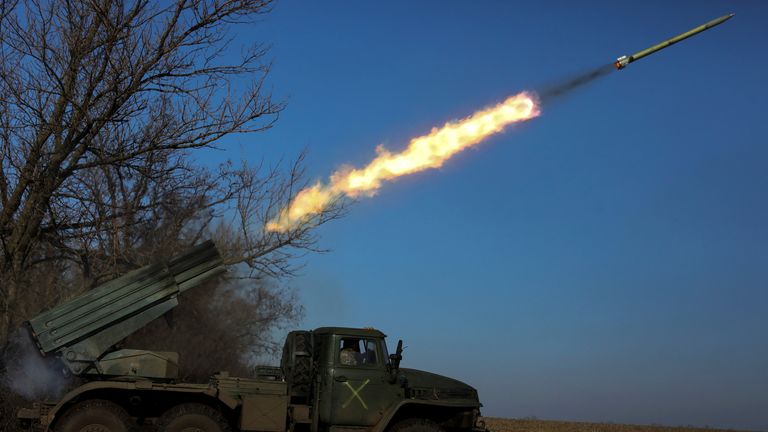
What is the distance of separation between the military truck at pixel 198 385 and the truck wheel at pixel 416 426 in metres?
0.02

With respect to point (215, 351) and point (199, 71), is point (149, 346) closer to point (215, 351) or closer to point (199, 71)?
point (215, 351)

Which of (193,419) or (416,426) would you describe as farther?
(416,426)

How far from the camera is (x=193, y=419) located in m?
12.0

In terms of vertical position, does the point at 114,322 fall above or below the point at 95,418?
above

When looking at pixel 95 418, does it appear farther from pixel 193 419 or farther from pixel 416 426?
pixel 416 426

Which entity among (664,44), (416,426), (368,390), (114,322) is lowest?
(416,426)

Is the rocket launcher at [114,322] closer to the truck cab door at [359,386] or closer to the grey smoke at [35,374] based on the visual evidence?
the grey smoke at [35,374]

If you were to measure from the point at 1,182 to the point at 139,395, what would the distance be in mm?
6258

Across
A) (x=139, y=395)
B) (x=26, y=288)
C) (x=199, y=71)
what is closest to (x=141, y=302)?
(x=139, y=395)

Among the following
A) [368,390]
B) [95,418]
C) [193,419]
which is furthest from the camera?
[368,390]

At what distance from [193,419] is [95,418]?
5.15 ft

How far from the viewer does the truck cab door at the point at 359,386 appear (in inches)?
488

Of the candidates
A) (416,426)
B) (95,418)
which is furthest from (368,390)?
(95,418)

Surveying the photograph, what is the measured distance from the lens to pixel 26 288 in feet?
59.6
